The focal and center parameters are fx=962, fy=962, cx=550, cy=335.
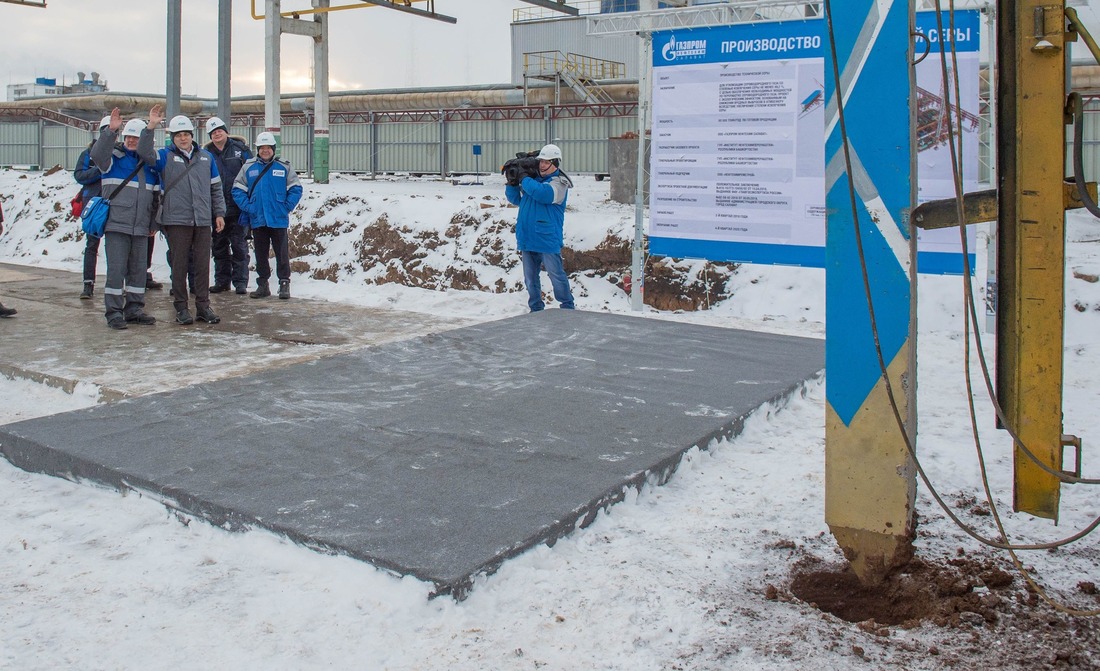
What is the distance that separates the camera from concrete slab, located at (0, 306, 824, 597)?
3580mm

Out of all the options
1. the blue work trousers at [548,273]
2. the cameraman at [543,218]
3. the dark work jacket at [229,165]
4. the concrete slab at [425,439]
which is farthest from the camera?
the dark work jacket at [229,165]

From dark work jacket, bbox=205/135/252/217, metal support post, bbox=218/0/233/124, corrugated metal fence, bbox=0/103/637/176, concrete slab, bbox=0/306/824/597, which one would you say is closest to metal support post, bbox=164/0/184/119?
metal support post, bbox=218/0/233/124

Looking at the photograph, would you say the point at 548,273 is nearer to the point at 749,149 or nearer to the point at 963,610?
the point at 749,149

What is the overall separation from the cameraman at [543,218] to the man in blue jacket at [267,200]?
→ 8.12 feet

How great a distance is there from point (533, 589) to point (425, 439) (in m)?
1.60

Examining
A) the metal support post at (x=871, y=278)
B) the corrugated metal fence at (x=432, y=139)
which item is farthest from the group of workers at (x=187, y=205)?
the corrugated metal fence at (x=432, y=139)

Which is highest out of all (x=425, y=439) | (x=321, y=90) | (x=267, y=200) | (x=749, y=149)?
(x=321, y=90)

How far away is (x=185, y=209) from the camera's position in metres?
8.05

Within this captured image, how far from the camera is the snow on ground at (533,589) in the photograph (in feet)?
9.23

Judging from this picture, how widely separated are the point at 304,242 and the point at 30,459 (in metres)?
10.4

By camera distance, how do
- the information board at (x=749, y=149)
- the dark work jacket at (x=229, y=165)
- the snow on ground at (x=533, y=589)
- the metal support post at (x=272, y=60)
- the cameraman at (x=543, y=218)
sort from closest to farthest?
1. the snow on ground at (x=533, y=589)
2. the information board at (x=749, y=149)
3. the cameraman at (x=543, y=218)
4. the dark work jacket at (x=229, y=165)
5. the metal support post at (x=272, y=60)

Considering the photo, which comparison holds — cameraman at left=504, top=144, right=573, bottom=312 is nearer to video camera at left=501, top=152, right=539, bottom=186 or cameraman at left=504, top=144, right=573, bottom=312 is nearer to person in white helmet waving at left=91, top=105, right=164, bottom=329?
video camera at left=501, top=152, right=539, bottom=186

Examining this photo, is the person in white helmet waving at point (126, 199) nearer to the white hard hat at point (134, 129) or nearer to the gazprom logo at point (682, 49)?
the white hard hat at point (134, 129)

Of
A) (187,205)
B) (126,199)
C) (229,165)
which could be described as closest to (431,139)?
(229,165)
